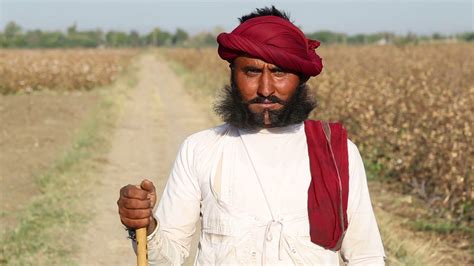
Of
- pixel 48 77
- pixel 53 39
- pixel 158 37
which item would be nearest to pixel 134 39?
pixel 158 37

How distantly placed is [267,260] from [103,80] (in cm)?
2357

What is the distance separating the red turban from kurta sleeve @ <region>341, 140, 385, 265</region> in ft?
0.95

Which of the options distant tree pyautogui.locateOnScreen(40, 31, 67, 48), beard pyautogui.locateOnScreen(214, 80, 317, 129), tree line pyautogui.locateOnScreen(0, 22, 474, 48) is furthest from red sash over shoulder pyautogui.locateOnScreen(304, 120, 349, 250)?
distant tree pyautogui.locateOnScreen(40, 31, 67, 48)

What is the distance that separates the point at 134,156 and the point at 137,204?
8.32m

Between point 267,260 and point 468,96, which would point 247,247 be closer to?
point 267,260

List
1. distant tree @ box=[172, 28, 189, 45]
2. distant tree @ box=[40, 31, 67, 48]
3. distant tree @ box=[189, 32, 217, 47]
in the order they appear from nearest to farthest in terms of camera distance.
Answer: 1. distant tree @ box=[189, 32, 217, 47]
2. distant tree @ box=[40, 31, 67, 48]
3. distant tree @ box=[172, 28, 189, 45]

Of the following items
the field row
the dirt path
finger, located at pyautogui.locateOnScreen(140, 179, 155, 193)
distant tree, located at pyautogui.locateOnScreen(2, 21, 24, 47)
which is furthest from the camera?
distant tree, located at pyautogui.locateOnScreen(2, 21, 24, 47)

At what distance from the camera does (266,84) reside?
217 cm

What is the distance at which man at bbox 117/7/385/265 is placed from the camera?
211cm

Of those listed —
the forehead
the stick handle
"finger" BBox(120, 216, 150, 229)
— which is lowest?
the stick handle

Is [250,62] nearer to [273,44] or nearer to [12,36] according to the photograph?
[273,44]

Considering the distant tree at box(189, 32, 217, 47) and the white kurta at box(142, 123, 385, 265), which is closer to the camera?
the white kurta at box(142, 123, 385, 265)

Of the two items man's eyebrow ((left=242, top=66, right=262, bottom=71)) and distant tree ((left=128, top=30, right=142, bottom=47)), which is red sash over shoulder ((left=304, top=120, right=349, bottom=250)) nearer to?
man's eyebrow ((left=242, top=66, right=262, bottom=71))

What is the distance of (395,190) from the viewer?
8242mm
